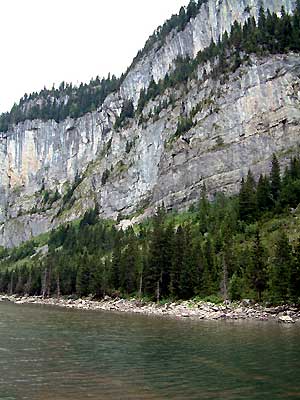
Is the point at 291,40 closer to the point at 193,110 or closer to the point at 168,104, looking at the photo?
the point at 193,110

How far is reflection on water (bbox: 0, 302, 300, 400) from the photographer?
62.1 ft

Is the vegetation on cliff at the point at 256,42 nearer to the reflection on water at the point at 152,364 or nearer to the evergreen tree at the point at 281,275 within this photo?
the evergreen tree at the point at 281,275

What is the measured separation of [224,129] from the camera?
149 meters

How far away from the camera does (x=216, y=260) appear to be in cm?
7931

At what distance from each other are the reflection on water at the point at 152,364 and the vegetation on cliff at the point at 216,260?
24599mm

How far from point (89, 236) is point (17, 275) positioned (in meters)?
28.2

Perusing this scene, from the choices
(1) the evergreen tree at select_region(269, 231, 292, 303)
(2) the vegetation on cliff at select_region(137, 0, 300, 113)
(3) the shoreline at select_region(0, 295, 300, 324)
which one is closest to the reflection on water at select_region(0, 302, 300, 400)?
(3) the shoreline at select_region(0, 295, 300, 324)

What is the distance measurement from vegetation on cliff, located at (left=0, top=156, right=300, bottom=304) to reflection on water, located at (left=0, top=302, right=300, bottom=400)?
24599 millimetres

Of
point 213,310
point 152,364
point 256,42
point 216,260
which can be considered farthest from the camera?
point 256,42

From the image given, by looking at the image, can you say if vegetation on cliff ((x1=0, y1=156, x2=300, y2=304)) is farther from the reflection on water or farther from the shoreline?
the reflection on water

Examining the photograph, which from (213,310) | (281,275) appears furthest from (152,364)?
(281,275)

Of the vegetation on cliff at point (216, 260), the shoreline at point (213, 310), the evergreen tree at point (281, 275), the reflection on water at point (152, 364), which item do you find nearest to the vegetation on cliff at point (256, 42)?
the vegetation on cliff at point (216, 260)

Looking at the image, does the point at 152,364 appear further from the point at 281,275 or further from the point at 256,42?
the point at 256,42

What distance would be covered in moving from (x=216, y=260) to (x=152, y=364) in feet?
183
